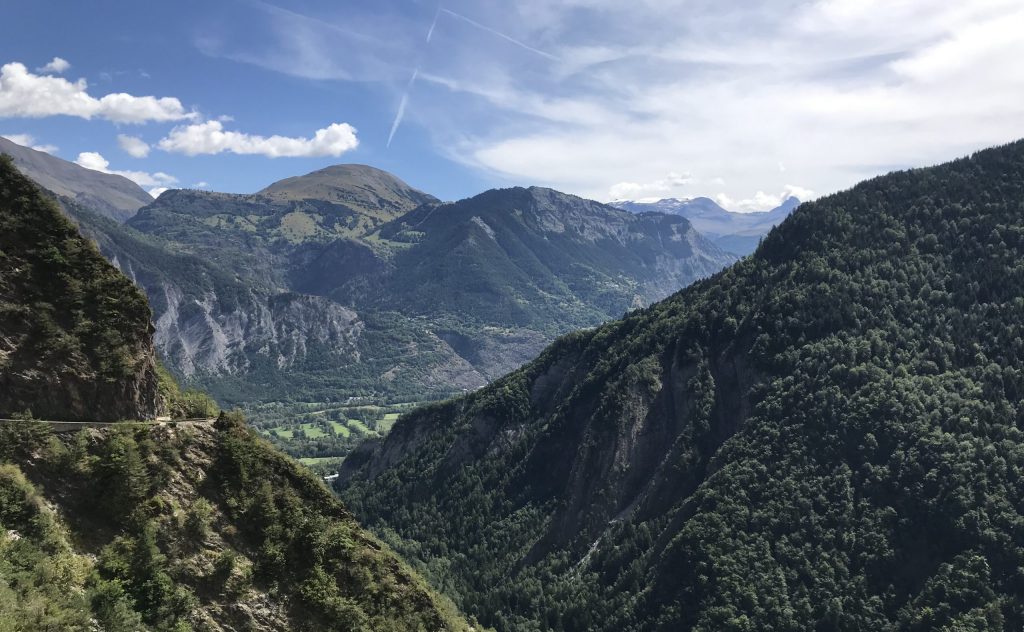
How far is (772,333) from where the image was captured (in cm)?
16538

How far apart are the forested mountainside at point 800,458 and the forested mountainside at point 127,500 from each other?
87.7 meters

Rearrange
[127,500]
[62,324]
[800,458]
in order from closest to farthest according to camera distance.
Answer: [127,500] → [62,324] → [800,458]

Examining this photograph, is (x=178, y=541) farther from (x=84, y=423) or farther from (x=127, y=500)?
(x=84, y=423)

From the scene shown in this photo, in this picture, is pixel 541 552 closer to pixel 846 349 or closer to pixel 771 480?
pixel 771 480

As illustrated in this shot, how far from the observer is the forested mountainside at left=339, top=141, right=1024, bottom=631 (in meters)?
118

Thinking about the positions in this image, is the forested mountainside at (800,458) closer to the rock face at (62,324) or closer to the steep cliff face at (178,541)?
the steep cliff face at (178,541)

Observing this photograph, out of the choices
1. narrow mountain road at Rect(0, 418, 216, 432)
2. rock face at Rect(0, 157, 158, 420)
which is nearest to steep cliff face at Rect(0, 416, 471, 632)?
narrow mountain road at Rect(0, 418, 216, 432)

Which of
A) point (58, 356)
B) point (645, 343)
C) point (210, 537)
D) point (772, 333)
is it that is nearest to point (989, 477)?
point (772, 333)

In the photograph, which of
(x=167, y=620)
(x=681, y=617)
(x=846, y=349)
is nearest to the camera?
(x=167, y=620)

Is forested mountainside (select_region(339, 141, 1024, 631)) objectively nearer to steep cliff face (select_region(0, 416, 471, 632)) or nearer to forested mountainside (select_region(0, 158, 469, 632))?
forested mountainside (select_region(0, 158, 469, 632))

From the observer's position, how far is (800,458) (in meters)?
140

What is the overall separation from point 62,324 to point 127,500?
16.3 meters

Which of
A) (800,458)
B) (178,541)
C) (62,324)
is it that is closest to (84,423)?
(62,324)

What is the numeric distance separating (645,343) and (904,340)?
66.0 meters
